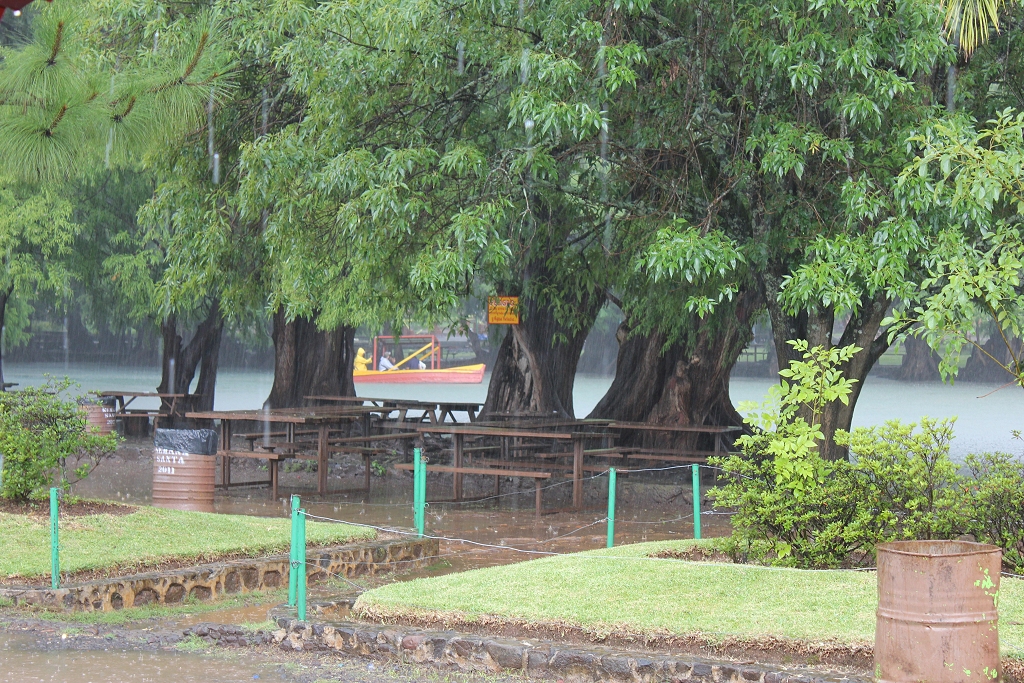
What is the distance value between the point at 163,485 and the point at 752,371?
4728cm

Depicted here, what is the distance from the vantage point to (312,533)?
1028cm

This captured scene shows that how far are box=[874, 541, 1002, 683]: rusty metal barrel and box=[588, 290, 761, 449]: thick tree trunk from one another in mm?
11578

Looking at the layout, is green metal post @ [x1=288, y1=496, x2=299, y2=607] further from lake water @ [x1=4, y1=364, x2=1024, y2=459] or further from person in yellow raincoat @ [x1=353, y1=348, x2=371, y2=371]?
person in yellow raincoat @ [x1=353, y1=348, x2=371, y2=371]

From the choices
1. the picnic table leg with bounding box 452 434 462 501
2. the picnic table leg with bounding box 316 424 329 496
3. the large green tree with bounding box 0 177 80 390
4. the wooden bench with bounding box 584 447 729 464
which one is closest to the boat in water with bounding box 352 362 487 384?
the large green tree with bounding box 0 177 80 390

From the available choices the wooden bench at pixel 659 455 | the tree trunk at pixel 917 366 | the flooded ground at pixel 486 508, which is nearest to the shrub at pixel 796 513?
the flooded ground at pixel 486 508

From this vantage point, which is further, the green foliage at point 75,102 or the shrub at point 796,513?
the green foliage at point 75,102

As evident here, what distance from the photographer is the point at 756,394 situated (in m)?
46.6

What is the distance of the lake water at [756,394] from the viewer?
35.7 m

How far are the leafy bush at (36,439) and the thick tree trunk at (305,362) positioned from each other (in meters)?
12.2

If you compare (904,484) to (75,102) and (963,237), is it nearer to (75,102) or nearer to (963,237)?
(963,237)

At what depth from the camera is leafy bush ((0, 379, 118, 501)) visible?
10.4 meters

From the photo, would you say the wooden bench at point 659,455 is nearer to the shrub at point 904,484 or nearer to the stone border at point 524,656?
the shrub at point 904,484

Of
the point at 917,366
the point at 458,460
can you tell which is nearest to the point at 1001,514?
A: the point at 458,460

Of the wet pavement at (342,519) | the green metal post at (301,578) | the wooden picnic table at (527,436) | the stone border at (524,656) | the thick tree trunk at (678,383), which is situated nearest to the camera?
the stone border at (524,656)
